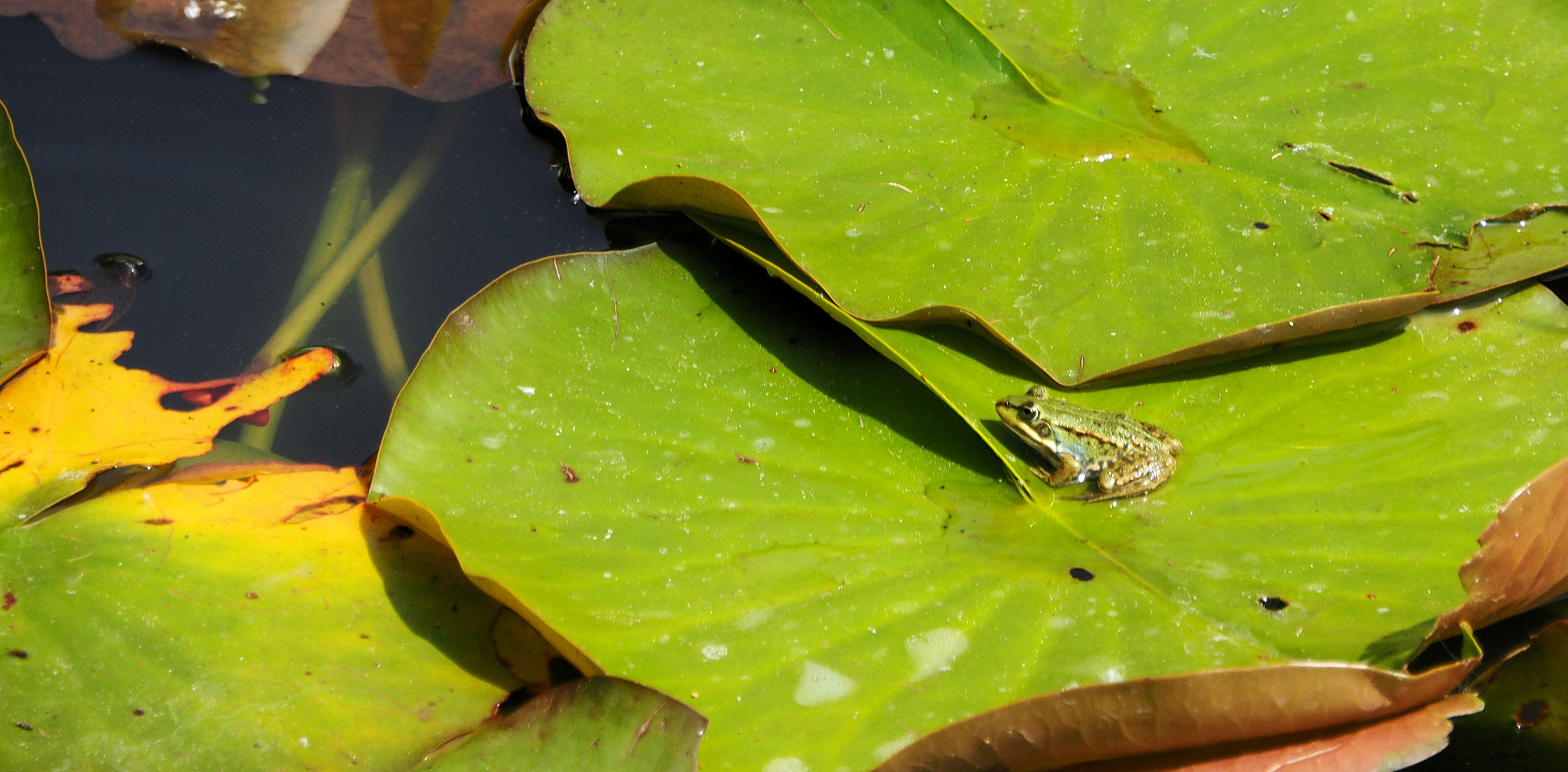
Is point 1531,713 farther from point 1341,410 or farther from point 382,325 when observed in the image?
point 382,325

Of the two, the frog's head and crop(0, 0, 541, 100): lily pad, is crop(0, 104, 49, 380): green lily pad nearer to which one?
crop(0, 0, 541, 100): lily pad

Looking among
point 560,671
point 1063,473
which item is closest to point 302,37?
point 560,671

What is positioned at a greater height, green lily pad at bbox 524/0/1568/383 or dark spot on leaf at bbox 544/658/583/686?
green lily pad at bbox 524/0/1568/383

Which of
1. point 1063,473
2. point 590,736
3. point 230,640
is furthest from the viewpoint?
point 1063,473

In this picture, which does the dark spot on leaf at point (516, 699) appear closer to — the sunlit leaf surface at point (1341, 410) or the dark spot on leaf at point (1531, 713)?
the sunlit leaf surface at point (1341, 410)

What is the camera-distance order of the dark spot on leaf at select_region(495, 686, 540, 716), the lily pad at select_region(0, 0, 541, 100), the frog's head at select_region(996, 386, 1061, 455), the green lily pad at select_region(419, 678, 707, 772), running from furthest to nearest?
the lily pad at select_region(0, 0, 541, 100), the frog's head at select_region(996, 386, 1061, 455), the dark spot on leaf at select_region(495, 686, 540, 716), the green lily pad at select_region(419, 678, 707, 772)

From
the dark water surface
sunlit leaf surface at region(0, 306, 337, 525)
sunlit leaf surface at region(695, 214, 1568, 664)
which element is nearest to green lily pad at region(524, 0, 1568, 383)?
sunlit leaf surface at region(695, 214, 1568, 664)
